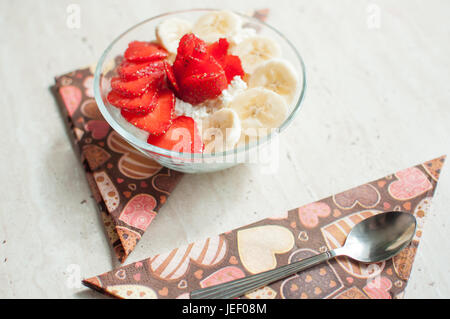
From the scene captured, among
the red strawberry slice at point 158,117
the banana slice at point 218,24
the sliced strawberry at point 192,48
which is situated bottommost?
the red strawberry slice at point 158,117

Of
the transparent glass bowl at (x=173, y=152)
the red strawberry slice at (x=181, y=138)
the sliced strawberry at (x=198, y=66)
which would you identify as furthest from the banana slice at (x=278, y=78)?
the red strawberry slice at (x=181, y=138)

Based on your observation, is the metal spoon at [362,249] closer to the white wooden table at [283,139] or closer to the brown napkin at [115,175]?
the white wooden table at [283,139]

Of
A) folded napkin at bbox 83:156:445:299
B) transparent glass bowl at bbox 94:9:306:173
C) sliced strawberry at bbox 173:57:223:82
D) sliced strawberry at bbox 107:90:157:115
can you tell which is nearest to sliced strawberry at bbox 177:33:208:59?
sliced strawberry at bbox 173:57:223:82

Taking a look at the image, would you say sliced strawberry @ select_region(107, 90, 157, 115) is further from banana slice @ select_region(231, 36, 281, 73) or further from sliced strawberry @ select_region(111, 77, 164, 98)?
banana slice @ select_region(231, 36, 281, 73)

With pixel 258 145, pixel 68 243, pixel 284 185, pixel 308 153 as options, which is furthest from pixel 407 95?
pixel 68 243

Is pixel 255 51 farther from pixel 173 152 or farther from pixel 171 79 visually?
pixel 173 152
